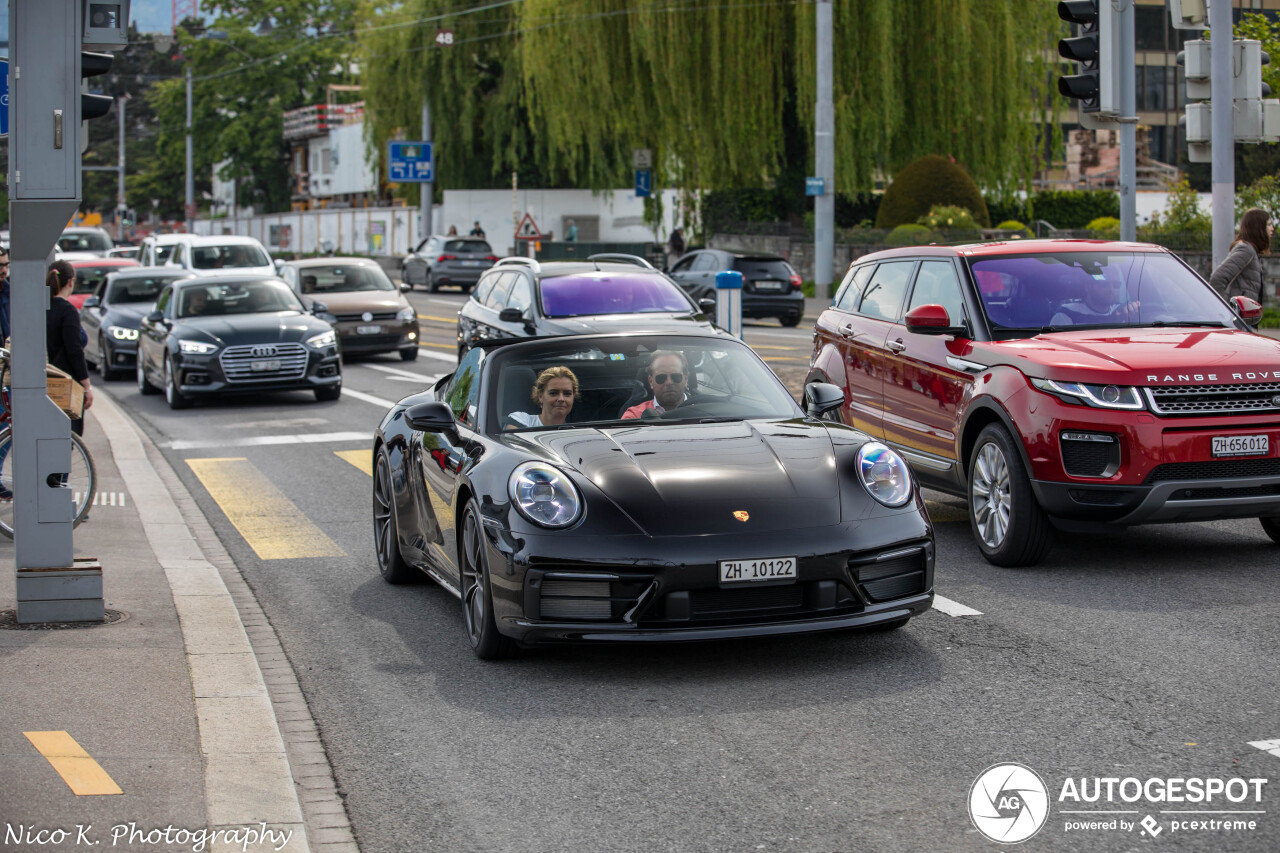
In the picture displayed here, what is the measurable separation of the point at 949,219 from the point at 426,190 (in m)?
30.7

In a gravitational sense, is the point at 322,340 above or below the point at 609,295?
below

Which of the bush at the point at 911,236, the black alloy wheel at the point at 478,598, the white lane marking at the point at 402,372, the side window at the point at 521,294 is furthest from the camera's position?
the bush at the point at 911,236

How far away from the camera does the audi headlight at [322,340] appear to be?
19000mm

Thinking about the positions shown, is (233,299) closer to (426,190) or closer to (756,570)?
(756,570)

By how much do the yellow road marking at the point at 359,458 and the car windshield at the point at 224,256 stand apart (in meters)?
14.0

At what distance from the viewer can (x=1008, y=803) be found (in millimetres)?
4703

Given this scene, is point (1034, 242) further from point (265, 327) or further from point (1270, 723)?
point (265, 327)

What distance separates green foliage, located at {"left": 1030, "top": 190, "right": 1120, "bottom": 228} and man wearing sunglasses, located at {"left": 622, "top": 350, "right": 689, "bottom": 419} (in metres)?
44.9

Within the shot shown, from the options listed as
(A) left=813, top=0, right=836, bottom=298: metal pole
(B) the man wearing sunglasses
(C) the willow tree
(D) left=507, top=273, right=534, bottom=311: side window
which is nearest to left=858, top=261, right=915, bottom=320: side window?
(B) the man wearing sunglasses

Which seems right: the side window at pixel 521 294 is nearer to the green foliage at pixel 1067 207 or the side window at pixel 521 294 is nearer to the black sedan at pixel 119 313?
the black sedan at pixel 119 313

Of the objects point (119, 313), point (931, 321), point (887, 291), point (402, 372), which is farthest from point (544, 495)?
point (119, 313)

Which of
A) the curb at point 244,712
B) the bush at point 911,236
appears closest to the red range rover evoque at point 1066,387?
the curb at point 244,712

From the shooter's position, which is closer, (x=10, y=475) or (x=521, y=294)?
(x=10, y=475)

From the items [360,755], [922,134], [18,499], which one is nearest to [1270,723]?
[360,755]
